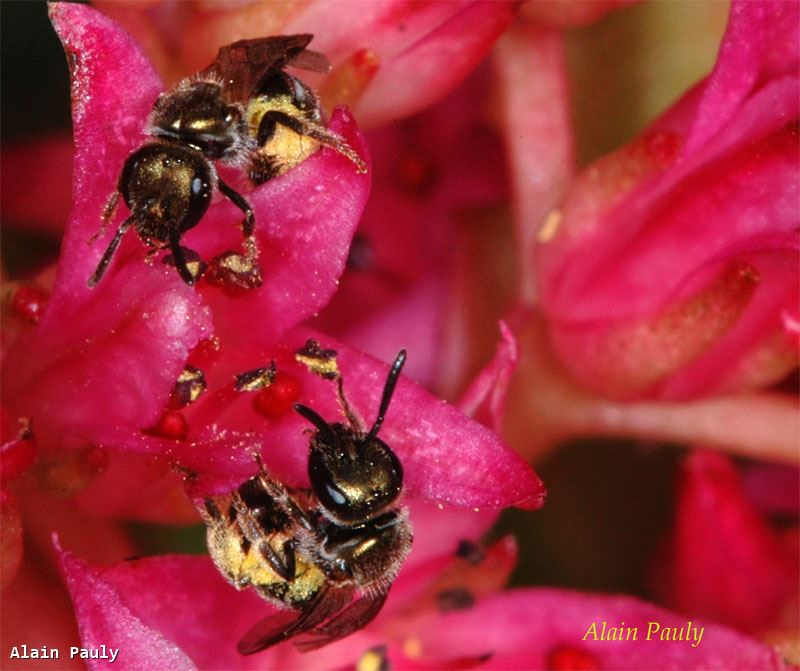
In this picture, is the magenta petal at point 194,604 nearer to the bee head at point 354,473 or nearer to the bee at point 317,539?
the bee at point 317,539

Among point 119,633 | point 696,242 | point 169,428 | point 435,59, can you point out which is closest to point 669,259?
point 696,242

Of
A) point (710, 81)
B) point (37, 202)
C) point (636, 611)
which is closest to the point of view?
point (710, 81)

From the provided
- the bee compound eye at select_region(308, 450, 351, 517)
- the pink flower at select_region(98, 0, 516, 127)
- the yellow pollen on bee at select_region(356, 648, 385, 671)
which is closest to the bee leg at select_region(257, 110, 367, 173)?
the pink flower at select_region(98, 0, 516, 127)

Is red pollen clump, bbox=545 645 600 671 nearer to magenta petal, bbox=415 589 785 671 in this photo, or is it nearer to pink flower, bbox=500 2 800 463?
magenta petal, bbox=415 589 785 671

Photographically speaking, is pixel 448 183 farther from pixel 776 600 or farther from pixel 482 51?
pixel 776 600

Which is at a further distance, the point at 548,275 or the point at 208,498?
the point at 548,275

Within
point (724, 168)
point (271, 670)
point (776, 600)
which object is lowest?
point (776, 600)

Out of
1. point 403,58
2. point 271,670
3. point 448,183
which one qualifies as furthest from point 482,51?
point 271,670
